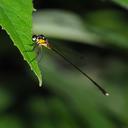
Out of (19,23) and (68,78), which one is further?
(68,78)

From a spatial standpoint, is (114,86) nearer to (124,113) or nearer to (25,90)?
(124,113)

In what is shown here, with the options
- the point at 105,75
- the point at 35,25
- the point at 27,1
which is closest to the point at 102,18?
the point at 105,75

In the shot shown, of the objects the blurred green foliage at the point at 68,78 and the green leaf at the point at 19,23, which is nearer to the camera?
the green leaf at the point at 19,23

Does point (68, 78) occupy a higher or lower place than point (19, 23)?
lower

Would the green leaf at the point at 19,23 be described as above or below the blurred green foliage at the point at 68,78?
above
